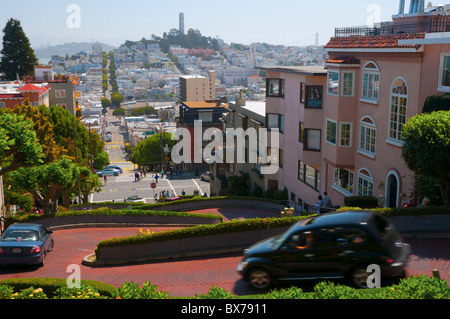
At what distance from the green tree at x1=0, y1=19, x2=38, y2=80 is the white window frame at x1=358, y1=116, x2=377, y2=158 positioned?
66.4m

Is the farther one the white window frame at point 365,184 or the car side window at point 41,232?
the white window frame at point 365,184

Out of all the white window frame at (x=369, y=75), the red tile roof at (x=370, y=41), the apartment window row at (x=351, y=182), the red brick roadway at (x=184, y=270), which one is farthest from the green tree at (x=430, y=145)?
the apartment window row at (x=351, y=182)

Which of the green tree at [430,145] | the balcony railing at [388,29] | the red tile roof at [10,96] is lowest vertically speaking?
the red tile roof at [10,96]

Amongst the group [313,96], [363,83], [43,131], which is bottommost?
[43,131]

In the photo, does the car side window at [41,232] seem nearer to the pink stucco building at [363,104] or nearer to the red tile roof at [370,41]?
the pink stucco building at [363,104]

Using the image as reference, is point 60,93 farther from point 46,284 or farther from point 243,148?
point 46,284

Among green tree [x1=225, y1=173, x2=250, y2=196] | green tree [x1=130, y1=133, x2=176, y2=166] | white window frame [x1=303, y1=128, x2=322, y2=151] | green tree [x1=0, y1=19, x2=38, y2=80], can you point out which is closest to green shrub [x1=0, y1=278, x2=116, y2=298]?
white window frame [x1=303, y1=128, x2=322, y2=151]

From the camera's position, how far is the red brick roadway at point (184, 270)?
11797 mm

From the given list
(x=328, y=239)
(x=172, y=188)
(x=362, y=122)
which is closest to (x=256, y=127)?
(x=362, y=122)

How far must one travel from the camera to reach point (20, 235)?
16.0m

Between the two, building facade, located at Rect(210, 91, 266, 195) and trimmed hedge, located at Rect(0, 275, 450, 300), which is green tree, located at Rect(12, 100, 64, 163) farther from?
trimmed hedge, located at Rect(0, 275, 450, 300)

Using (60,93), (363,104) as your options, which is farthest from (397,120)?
(60,93)

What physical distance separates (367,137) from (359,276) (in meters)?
14.9

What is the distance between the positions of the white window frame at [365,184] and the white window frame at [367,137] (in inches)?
33.5
